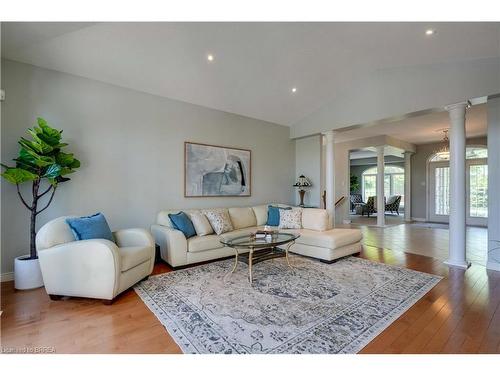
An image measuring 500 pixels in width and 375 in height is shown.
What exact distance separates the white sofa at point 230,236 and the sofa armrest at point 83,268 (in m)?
1.03

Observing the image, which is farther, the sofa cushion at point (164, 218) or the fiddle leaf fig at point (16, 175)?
the sofa cushion at point (164, 218)

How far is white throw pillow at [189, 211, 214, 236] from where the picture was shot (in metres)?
3.85

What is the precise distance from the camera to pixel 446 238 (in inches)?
222

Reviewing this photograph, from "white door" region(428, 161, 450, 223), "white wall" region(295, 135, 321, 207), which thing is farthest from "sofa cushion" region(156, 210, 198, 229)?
"white door" region(428, 161, 450, 223)

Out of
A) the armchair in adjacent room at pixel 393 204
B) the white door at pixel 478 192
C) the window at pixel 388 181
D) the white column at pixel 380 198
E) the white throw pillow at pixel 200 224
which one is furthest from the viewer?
the window at pixel 388 181

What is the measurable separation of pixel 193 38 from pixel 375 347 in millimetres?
3815

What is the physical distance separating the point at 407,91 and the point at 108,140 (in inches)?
187

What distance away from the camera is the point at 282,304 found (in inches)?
95.0

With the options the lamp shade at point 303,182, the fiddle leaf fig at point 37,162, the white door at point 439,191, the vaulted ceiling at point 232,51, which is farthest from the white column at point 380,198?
the fiddle leaf fig at point 37,162

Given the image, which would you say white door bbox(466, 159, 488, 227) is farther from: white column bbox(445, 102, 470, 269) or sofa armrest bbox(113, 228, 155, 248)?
sofa armrest bbox(113, 228, 155, 248)

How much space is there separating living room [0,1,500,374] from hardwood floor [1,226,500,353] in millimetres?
18

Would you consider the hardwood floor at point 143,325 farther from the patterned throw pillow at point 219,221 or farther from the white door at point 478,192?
the white door at point 478,192

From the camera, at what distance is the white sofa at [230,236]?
11.4 ft
